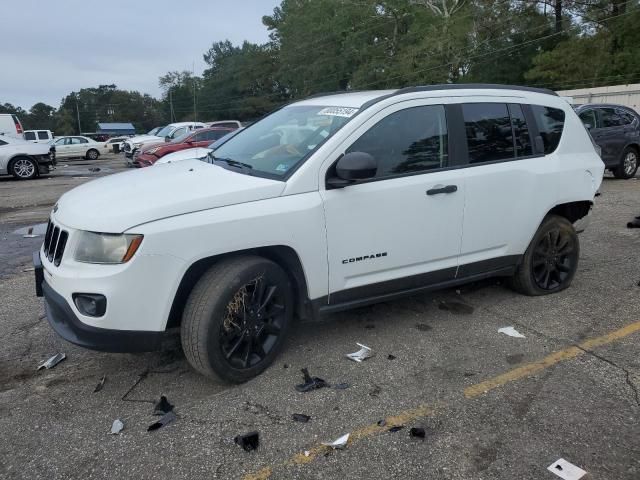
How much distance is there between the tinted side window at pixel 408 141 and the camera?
3754 millimetres

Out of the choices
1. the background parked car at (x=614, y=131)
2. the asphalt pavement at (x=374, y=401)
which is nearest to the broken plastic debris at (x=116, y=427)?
the asphalt pavement at (x=374, y=401)

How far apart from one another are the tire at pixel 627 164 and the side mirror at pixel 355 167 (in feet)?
37.1

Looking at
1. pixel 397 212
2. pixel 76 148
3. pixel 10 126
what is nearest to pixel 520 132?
pixel 397 212

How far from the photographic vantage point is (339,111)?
389 centimetres

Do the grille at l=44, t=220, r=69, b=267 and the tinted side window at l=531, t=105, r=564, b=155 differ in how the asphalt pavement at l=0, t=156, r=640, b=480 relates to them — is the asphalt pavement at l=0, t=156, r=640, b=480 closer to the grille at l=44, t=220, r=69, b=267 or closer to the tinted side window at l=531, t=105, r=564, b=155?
the grille at l=44, t=220, r=69, b=267

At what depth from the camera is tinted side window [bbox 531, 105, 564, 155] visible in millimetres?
4707

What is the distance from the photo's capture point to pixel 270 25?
8212 cm

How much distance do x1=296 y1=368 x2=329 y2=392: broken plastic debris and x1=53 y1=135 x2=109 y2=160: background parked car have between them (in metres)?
29.5

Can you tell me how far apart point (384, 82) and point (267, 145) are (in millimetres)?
50908

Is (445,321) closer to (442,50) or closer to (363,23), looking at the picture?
(442,50)

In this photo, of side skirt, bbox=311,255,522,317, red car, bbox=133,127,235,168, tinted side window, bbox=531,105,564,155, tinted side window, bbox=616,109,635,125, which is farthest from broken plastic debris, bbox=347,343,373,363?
red car, bbox=133,127,235,168

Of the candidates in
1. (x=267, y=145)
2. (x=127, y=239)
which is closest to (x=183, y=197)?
(x=127, y=239)

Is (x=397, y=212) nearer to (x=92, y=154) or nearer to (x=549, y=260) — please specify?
(x=549, y=260)

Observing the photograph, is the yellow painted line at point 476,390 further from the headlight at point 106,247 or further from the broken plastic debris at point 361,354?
the headlight at point 106,247
